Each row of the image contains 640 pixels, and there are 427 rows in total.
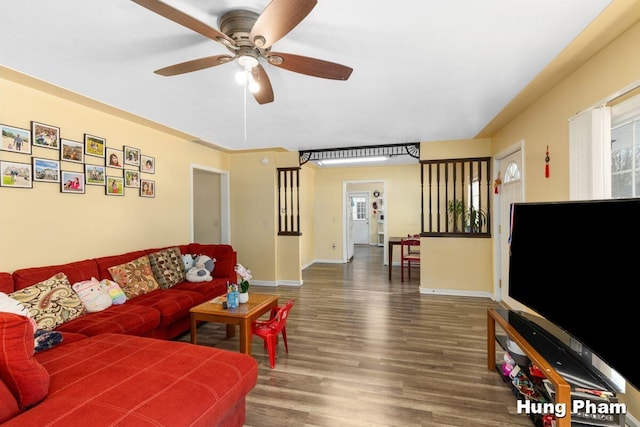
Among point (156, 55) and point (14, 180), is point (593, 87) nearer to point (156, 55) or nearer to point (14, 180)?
point (156, 55)

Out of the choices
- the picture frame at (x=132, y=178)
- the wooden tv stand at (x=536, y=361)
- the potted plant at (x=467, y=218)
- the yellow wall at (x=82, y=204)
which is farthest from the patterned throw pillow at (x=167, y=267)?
the potted plant at (x=467, y=218)

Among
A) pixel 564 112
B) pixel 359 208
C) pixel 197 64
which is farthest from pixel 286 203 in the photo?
pixel 359 208

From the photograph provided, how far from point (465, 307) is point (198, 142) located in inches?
187

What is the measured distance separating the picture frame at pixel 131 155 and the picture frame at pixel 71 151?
1.62 feet

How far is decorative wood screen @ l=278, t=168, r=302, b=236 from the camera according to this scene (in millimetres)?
5301

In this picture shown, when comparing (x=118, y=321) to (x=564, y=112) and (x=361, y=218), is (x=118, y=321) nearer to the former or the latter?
(x=564, y=112)

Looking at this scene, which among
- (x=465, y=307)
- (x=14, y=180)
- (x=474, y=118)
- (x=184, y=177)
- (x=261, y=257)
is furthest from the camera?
(x=261, y=257)

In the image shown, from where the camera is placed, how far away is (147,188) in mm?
3727

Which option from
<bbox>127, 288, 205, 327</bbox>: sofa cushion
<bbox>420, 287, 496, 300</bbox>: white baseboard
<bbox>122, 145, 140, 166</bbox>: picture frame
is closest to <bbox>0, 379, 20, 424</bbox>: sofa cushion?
<bbox>127, 288, 205, 327</bbox>: sofa cushion

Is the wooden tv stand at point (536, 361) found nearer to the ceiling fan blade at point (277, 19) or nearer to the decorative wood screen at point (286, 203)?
the ceiling fan blade at point (277, 19)

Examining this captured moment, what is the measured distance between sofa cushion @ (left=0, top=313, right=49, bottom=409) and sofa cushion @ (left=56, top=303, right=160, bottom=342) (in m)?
1.02

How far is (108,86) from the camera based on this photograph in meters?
2.54

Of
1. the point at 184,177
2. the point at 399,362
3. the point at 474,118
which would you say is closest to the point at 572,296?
the point at 399,362

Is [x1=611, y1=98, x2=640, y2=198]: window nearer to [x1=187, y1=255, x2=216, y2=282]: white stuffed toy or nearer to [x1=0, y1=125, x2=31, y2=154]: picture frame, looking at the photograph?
[x1=187, y1=255, x2=216, y2=282]: white stuffed toy
